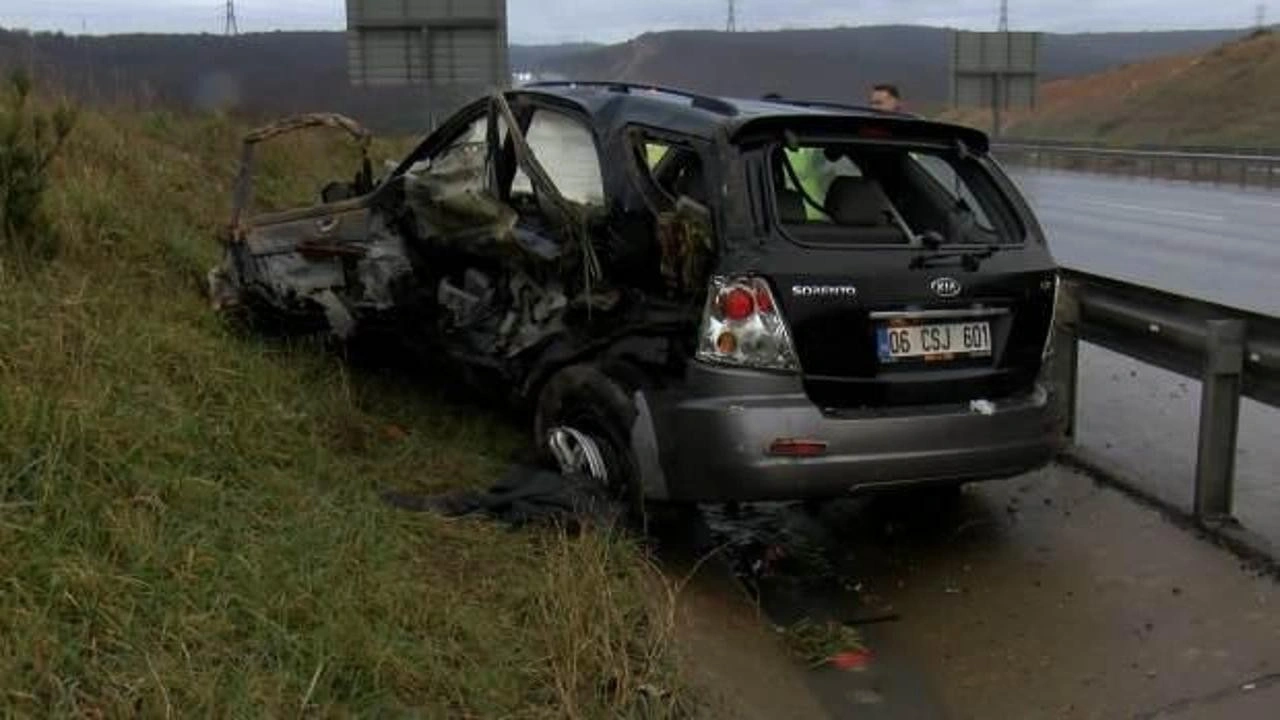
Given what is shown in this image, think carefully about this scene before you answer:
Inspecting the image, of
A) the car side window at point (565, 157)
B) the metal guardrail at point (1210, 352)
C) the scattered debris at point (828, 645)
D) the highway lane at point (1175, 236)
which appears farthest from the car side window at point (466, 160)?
the highway lane at point (1175, 236)

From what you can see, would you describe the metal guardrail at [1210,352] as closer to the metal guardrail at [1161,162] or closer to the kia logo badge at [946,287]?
the kia logo badge at [946,287]

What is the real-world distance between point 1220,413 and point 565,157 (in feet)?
9.22

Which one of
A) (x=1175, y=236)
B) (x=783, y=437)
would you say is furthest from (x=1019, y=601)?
(x=1175, y=236)

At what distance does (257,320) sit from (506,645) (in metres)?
3.40

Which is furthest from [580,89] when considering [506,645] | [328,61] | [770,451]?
[328,61]

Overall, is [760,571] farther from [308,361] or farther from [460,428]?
[308,361]

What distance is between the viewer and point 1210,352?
17.7 ft

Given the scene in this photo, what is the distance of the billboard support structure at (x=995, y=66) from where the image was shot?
41.7 metres

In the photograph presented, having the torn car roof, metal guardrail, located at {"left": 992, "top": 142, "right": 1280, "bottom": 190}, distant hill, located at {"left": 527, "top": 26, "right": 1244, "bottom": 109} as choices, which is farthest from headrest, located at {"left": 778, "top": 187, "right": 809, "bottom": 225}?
distant hill, located at {"left": 527, "top": 26, "right": 1244, "bottom": 109}

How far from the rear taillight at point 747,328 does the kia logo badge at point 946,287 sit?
588 millimetres

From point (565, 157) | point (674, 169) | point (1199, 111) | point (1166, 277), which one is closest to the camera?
point (674, 169)

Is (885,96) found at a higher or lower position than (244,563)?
higher

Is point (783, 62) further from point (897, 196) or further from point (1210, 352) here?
point (1210, 352)

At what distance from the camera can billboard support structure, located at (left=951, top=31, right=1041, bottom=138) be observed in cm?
4166
